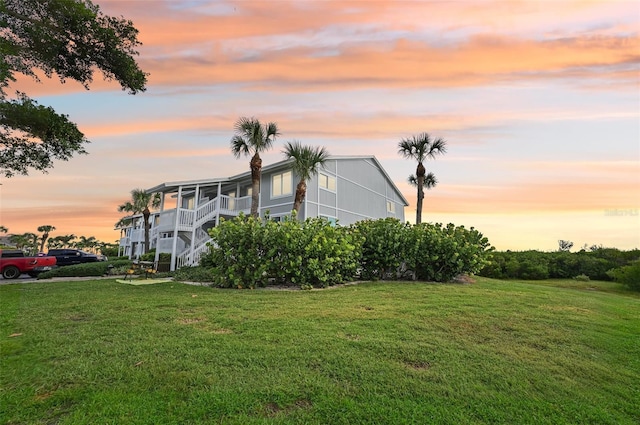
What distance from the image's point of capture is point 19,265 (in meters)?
17.1

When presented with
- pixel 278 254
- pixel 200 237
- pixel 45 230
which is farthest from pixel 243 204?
pixel 45 230

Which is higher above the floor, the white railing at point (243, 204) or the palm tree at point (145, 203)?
the palm tree at point (145, 203)

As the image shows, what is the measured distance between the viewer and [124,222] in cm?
4950

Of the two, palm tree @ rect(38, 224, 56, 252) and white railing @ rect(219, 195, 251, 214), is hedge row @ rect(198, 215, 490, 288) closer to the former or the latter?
white railing @ rect(219, 195, 251, 214)

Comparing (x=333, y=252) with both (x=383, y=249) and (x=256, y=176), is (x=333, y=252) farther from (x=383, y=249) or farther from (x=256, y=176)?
(x=256, y=176)

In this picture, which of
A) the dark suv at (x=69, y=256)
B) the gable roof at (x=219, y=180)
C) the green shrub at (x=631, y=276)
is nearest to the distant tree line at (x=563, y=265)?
the green shrub at (x=631, y=276)

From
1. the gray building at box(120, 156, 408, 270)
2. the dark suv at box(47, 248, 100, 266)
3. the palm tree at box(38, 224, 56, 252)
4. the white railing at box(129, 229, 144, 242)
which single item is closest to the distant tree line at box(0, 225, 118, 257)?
the palm tree at box(38, 224, 56, 252)

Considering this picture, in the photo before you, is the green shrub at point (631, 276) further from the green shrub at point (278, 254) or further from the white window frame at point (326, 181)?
the white window frame at point (326, 181)

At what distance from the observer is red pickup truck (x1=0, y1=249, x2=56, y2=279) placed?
1698 cm

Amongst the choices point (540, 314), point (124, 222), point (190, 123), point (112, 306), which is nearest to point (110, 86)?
point (190, 123)

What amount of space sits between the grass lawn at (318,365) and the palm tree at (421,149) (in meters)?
18.3

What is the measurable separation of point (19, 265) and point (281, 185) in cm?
1346

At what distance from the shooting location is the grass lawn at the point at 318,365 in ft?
10.2

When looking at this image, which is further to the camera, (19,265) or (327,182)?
(327,182)
